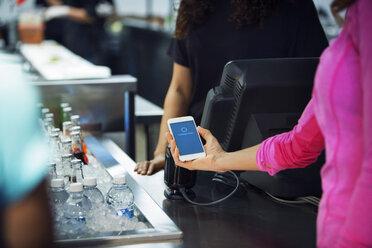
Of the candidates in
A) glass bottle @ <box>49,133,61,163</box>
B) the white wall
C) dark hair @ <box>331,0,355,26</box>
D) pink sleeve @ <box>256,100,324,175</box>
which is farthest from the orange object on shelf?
dark hair @ <box>331,0,355,26</box>

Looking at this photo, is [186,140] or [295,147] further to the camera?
[186,140]

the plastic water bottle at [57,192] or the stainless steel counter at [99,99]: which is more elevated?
the plastic water bottle at [57,192]

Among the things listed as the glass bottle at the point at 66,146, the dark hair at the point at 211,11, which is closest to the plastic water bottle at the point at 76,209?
the glass bottle at the point at 66,146

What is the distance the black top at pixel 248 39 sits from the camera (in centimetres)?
205

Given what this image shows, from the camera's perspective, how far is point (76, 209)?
1344mm

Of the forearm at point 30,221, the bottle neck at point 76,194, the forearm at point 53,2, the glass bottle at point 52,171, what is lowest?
the forearm at point 53,2

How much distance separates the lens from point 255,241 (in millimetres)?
1304

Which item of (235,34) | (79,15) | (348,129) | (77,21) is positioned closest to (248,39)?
(235,34)

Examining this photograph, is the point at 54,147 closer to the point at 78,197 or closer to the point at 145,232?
the point at 78,197

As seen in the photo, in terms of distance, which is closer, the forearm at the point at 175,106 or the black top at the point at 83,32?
the forearm at the point at 175,106

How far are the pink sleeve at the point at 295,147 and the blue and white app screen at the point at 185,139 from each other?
217mm

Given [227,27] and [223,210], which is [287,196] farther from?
[227,27]

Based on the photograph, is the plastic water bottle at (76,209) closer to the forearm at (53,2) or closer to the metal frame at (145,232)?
the metal frame at (145,232)

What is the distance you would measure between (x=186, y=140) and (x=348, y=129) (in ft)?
2.08
